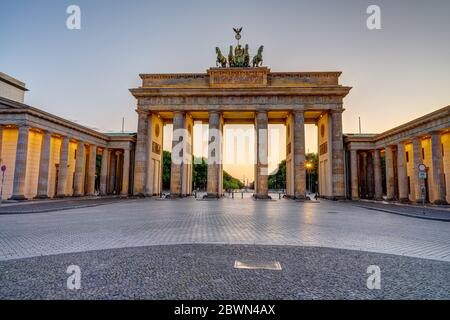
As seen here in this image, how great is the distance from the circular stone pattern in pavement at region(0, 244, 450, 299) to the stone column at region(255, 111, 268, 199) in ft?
89.8

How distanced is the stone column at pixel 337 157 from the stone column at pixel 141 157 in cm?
2625

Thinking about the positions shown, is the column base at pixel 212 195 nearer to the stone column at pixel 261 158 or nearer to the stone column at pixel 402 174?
the stone column at pixel 261 158

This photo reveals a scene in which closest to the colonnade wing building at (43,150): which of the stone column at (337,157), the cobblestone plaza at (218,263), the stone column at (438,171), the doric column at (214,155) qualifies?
the doric column at (214,155)

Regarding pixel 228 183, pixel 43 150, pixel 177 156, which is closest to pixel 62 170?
pixel 43 150

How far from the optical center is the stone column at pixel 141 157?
3561cm

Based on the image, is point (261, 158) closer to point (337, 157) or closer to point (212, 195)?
point (212, 195)

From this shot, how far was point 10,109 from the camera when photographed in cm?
2581

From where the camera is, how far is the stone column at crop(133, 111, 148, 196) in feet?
117

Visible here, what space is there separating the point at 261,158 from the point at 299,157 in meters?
5.07
